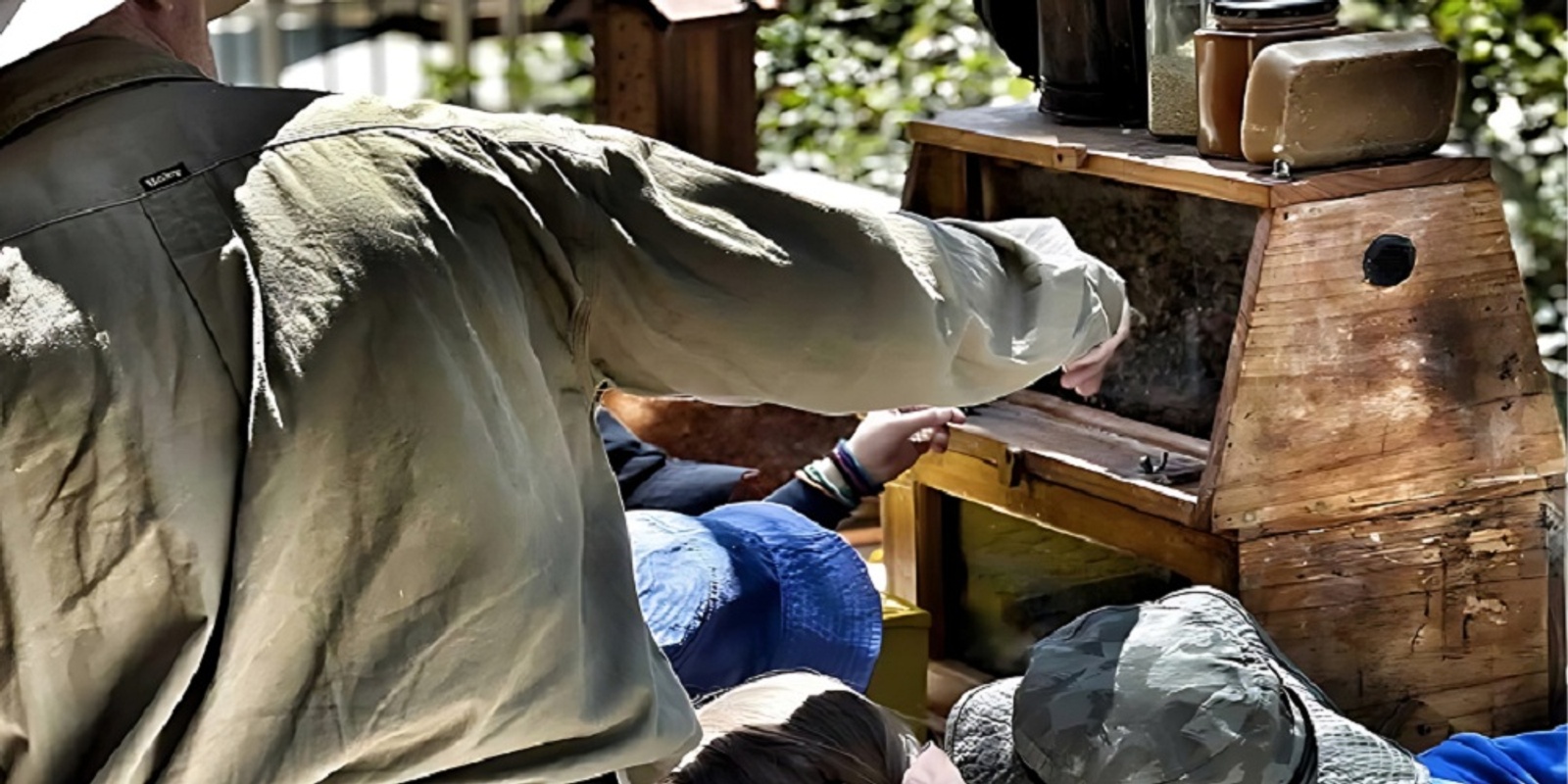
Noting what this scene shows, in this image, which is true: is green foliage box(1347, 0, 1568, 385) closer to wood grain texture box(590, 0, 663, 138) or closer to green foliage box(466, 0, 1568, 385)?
green foliage box(466, 0, 1568, 385)

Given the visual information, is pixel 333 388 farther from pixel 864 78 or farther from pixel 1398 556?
pixel 864 78

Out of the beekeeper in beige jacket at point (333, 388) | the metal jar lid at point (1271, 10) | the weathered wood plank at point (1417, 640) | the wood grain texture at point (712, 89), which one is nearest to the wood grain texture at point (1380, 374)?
the weathered wood plank at point (1417, 640)

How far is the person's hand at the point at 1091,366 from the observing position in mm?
2094

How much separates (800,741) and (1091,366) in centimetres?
59

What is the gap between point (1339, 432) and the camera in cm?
229

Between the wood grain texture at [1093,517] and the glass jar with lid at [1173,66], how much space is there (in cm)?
43

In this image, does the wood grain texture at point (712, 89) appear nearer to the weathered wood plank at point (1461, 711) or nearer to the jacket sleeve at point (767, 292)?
the weathered wood plank at point (1461, 711)

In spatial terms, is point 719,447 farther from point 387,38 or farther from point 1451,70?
point 387,38

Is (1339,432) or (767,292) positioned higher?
(767,292)

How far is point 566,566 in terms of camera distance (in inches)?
63.5

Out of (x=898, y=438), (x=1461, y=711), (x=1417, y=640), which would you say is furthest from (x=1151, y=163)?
(x=1461, y=711)

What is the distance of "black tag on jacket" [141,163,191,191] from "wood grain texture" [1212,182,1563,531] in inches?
46.0

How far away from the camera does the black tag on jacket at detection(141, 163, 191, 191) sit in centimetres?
145

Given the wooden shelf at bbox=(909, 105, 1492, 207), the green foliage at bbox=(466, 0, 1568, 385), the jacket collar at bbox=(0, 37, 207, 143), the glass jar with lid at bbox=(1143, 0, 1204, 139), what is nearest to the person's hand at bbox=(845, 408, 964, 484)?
the wooden shelf at bbox=(909, 105, 1492, 207)
